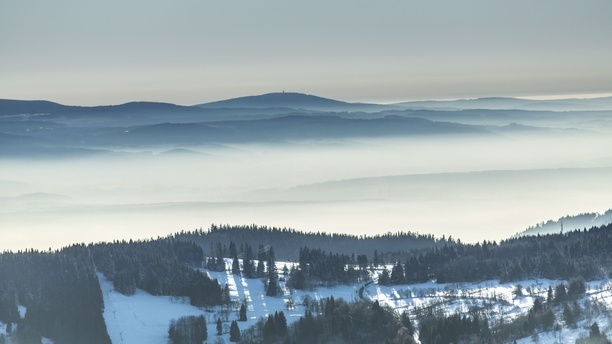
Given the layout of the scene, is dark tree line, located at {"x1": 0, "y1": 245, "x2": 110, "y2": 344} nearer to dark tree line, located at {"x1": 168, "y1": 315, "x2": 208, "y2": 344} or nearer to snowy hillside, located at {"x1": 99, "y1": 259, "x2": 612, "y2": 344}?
snowy hillside, located at {"x1": 99, "y1": 259, "x2": 612, "y2": 344}

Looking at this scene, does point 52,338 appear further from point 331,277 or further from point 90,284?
point 331,277

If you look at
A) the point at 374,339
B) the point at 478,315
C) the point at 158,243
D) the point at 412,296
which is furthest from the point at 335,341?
the point at 158,243

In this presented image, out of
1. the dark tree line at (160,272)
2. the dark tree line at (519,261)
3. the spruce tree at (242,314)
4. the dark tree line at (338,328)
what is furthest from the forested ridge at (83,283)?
the dark tree line at (519,261)

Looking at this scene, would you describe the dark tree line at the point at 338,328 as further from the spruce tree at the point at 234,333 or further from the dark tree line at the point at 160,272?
the dark tree line at the point at 160,272

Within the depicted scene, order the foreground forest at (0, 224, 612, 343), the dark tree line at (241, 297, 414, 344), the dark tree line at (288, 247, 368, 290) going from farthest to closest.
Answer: the dark tree line at (288, 247, 368, 290), the foreground forest at (0, 224, 612, 343), the dark tree line at (241, 297, 414, 344)

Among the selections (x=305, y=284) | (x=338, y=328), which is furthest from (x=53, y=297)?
(x=338, y=328)

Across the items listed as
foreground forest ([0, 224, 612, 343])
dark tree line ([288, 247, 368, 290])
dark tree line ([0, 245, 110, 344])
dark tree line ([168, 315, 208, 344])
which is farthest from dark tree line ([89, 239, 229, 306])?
dark tree line ([288, 247, 368, 290])
